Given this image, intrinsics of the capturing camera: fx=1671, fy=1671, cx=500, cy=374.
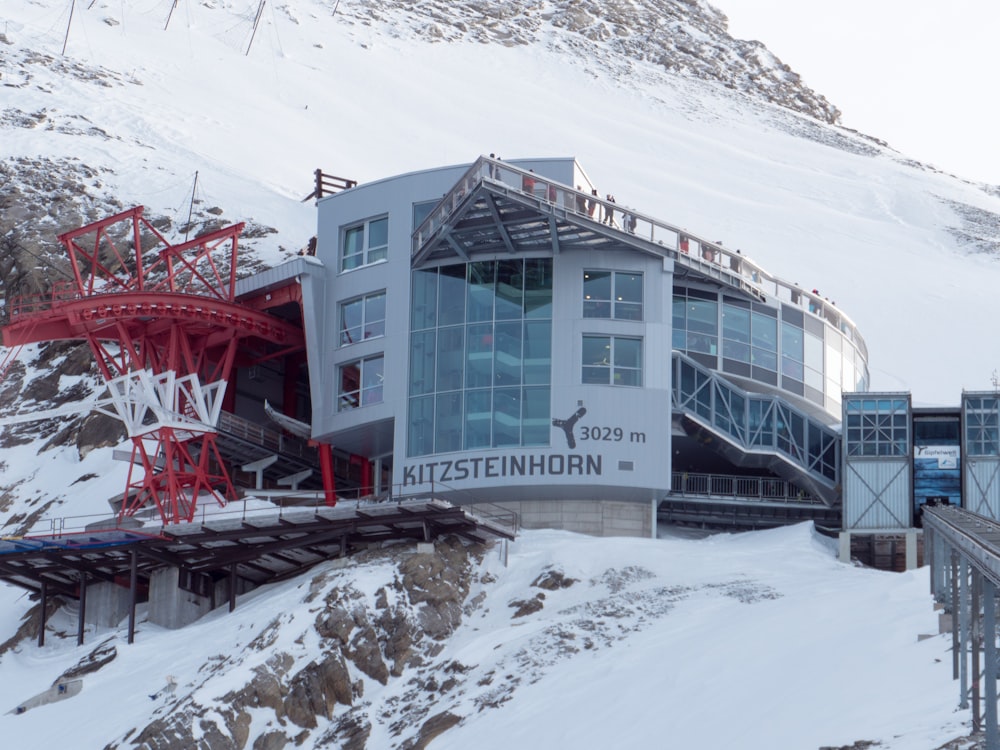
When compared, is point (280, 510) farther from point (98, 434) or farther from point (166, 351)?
point (98, 434)

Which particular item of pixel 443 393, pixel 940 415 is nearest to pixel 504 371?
pixel 443 393

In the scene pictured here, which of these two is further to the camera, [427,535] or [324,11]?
[324,11]

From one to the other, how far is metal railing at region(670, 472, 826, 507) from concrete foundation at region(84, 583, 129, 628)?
62.8ft

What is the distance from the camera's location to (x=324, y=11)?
6171 inches

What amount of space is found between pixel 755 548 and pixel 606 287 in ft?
33.6

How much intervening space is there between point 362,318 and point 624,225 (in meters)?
10.1

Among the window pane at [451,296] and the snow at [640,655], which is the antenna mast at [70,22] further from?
the snow at [640,655]

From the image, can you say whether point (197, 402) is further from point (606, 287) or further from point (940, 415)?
point (940, 415)

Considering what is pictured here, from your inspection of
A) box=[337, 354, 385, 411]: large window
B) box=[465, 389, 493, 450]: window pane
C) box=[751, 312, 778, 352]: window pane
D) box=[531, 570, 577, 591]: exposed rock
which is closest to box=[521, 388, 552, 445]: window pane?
box=[465, 389, 493, 450]: window pane

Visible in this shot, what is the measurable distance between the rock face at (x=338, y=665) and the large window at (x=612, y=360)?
938 centimetres

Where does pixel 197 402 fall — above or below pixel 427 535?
above

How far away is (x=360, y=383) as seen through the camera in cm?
5912

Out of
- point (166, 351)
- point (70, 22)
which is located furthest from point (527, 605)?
point (70, 22)

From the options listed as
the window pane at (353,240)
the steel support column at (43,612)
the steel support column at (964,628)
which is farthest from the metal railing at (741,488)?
the steel support column at (964,628)
